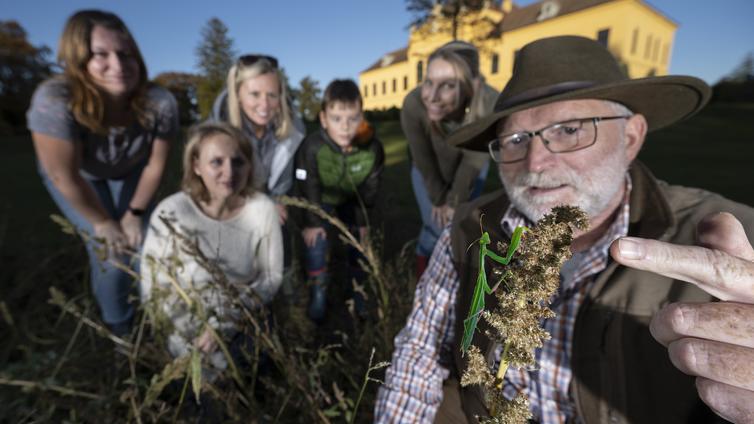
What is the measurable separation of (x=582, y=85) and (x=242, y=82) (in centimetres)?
265

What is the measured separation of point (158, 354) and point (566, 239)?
6.09 feet

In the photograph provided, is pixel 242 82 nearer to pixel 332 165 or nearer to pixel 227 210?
pixel 332 165

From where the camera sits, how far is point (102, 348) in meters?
2.50

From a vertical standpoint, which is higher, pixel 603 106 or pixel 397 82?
pixel 397 82

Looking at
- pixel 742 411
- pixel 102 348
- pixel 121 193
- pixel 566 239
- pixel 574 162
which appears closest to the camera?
pixel 566 239

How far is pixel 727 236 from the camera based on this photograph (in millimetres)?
635

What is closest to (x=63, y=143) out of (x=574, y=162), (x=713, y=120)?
(x=574, y=162)

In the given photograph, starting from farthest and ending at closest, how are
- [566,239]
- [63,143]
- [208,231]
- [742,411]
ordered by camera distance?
[208,231], [63,143], [742,411], [566,239]

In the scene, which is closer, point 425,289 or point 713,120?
point 425,289

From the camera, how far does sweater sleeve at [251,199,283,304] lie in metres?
2.36

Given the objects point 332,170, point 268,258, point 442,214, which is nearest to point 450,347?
point 268,258

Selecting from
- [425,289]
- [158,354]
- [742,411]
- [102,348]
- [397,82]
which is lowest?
[102,348]

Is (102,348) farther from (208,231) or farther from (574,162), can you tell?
(574,162)

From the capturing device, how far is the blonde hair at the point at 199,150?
243 cm
